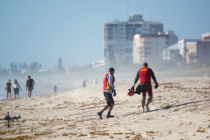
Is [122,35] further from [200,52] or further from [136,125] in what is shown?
[136,125]

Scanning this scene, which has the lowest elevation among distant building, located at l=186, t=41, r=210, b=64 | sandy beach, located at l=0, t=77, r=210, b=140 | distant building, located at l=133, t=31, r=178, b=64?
sandy beach, located at l=0, t=77, r=210, b=140

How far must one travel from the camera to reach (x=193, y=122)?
7.46 metres

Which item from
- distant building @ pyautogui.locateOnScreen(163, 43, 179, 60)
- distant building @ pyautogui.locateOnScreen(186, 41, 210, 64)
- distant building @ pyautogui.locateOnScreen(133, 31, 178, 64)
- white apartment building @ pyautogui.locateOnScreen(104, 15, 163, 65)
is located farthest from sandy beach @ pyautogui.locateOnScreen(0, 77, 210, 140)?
white apartment building @ pyautogui.locateOnScreen(104, 15, 163, 65)

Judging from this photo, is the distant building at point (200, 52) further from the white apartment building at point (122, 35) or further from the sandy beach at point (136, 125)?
the white apartment building at point (122, 35)

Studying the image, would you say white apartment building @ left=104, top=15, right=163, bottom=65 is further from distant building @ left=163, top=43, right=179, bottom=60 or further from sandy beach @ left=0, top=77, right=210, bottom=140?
sandy beach @ left=0, top=77, right=210, bottom=140

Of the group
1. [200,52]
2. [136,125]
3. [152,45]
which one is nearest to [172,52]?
[200,52]

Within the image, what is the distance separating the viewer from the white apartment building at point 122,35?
189 m

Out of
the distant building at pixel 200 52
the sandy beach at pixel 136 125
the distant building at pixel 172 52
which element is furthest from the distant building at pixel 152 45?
the sandy beach at pixel 136 125

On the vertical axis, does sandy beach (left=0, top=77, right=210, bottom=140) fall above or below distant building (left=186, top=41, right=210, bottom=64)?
below

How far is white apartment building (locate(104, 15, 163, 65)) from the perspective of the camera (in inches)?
7426

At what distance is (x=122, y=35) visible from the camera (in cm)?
19150

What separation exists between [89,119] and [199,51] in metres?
90.3

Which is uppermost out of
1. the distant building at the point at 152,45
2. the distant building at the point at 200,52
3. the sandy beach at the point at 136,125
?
the distant building at the point at 152,45

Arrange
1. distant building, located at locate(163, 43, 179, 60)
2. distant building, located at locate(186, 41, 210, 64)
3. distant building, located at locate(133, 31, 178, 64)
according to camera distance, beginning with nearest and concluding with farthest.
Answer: distant building, located at locate(186, 41, 210, 64), distant building, located at locate(163, 43, 179, 60), distant building, located at locate(133, 31, 178, 64)
